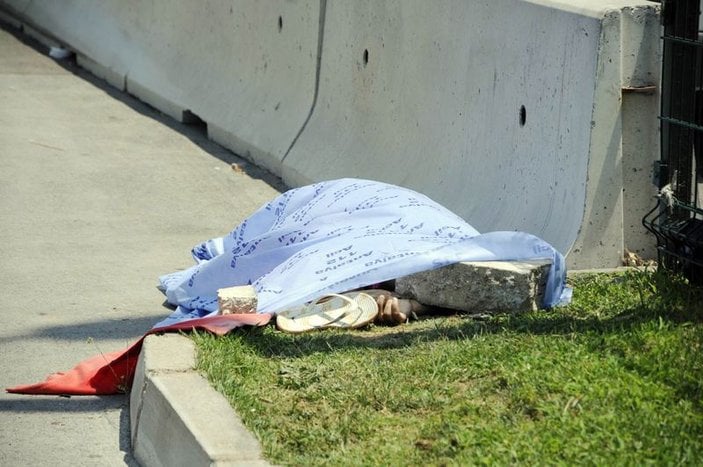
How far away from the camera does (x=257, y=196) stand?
26.5 ft

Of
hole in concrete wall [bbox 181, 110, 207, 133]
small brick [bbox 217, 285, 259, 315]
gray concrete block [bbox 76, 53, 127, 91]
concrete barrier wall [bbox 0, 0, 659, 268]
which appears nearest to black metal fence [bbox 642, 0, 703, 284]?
concrete barrier wall [bbox 0, 0, 659, 268]

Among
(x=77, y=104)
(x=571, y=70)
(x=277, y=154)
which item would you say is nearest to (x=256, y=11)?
(x=277, y=154)

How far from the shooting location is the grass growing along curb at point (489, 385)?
12.2ft

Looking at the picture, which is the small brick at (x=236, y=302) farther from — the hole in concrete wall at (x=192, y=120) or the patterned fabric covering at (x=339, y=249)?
the hole in concrete wall at (x=192, y=120)

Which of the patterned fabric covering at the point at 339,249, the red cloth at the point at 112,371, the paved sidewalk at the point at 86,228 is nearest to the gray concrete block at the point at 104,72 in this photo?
the paved sidewalk at the point at 86,228

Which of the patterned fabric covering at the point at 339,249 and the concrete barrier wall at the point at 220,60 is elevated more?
the concrete barrier wall at the point at 220,60

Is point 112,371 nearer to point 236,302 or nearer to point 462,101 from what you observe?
point 236,302

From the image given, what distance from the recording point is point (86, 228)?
727 centimetres

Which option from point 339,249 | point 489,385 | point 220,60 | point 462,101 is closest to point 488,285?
point 339,249

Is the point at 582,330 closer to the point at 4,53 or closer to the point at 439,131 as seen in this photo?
the point at 439,131

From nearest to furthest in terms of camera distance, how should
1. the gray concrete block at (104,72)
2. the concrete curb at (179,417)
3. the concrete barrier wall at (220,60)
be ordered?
the concrete curb at (179,417) < the concrete barrier wall at (220,60) < the gray concrete block at (104,72)

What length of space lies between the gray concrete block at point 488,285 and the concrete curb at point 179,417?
1.04 meters

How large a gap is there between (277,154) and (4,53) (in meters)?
5.46

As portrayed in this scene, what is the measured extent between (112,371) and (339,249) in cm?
108
